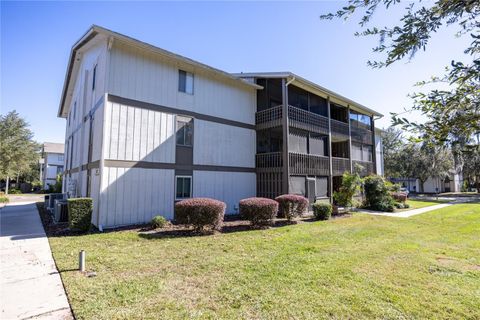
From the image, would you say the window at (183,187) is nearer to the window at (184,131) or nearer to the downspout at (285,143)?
the window at (184,131)

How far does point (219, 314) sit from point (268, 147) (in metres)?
14.4

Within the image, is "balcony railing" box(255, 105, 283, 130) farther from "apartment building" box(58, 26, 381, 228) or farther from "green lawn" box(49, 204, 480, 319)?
"green lawn" box(49, 204, 480, 319)

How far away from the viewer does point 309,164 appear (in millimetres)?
16375

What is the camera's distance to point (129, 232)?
998 cm

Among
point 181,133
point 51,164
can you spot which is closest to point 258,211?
point 181,133

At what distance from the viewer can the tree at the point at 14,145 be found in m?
Answer: 29.6

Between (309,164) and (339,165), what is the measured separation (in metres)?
4.17

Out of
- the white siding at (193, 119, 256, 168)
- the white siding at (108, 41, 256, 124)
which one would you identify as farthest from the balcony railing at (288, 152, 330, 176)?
the white siding at (108, 41, 256, 124)

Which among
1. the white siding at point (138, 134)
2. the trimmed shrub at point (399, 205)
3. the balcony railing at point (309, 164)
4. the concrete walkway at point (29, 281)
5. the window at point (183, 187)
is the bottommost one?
the concrete walkway at point (29, 281)

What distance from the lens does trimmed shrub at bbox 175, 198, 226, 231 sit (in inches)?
384

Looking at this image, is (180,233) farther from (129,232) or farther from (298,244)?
(298,244)

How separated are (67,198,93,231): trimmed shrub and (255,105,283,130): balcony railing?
10.8 m

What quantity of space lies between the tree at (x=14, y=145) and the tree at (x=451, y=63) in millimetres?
39107

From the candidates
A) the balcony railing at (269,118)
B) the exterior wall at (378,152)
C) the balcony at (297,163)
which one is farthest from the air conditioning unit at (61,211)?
the exterior wall at (378,152)
